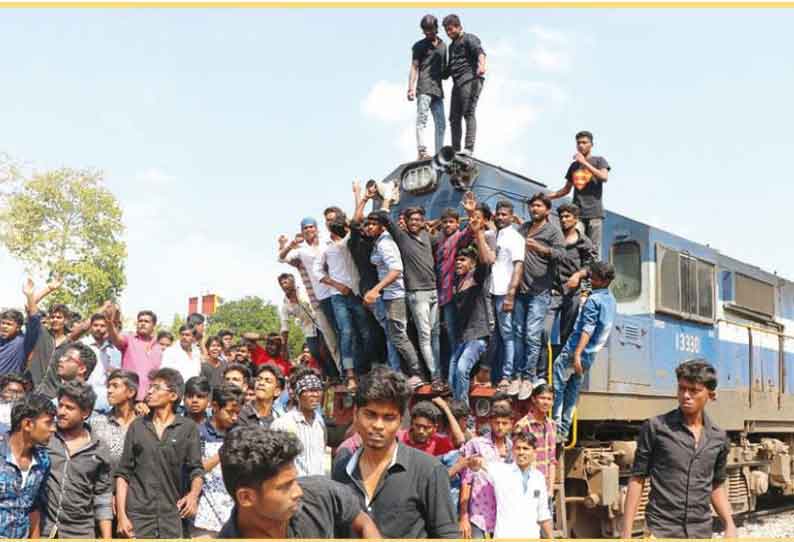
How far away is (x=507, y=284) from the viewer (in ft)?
25.1

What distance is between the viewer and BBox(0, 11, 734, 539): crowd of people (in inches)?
128

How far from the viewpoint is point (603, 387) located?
29.9 feet

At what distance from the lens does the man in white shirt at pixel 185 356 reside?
27.6 feet

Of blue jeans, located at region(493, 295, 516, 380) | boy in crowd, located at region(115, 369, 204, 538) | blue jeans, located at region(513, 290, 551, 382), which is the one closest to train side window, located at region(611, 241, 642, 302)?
blue jeans, located at region(513, 290, 551, 382)

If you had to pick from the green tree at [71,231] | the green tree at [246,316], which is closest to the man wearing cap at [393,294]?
the green tree at [71,231]

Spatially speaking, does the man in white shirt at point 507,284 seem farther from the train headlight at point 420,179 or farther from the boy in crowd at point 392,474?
the boy in crowd at point 392,474

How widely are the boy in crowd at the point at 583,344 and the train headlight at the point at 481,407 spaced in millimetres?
614

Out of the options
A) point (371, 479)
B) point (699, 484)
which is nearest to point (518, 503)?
point (699, 484)

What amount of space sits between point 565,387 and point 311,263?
114 inches

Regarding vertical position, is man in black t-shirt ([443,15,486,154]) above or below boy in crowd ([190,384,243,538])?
above

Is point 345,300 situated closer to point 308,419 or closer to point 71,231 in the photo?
point 308,419

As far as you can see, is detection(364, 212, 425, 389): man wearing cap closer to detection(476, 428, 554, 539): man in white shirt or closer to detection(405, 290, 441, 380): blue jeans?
detection(405, 290, 441, 380): blue jeans

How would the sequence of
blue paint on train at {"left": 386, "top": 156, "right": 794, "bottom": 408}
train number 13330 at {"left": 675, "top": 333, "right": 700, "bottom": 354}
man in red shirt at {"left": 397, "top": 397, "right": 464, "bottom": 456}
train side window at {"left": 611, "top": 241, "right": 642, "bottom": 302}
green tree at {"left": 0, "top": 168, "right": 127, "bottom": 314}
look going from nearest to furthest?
man in red shirt at {"left": 397, "top": 397, "right": 464, "bottom": 456}, blue paint on train at {"left": 386, "top": 156, "right": 794, "bottom": 408}, train side window at {"left": 611, "top": 241, "right": 642, "bottom": 302}, train number 13330 at {"left": 675, "top": 333, "right": 700, "bottom": 354}, green tree at {"left": 0, "top": 168, "right": 127, "bottom": 314}

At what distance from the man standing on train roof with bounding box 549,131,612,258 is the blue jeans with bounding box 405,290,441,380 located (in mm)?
1662
